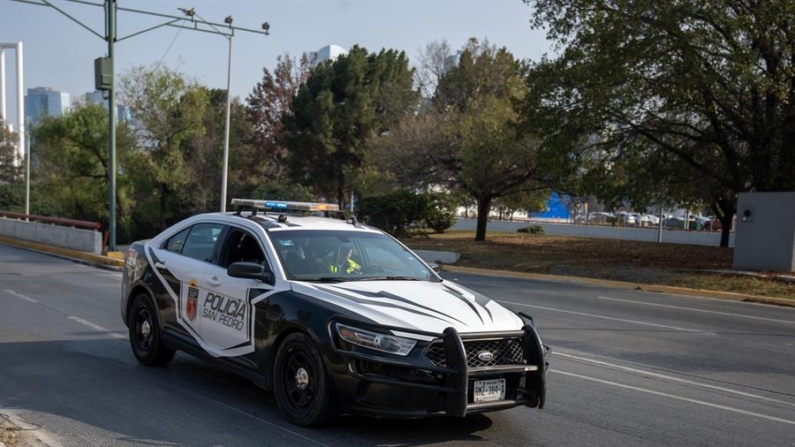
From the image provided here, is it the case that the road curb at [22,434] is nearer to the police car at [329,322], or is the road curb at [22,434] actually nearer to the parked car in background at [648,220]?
the police car at [329,322]

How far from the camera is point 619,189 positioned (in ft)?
84.0

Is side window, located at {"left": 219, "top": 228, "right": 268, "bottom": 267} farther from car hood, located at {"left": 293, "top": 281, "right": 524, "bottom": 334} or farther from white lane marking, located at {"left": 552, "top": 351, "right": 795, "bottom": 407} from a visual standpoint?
white lane marking, located at {"left": 552, "top": 351, "right": 795, "bottom": 407}

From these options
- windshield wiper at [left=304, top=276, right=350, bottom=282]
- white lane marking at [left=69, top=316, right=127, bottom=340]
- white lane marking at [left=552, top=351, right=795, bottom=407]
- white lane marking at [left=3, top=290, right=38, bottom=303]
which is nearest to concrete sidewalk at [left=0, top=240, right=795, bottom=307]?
white lane marking at [left=3, top=290, right=38, bottom=303]

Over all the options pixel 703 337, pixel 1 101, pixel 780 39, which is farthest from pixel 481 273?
pixel 1 101

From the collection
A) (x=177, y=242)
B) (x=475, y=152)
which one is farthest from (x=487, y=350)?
(x=475, y=152)

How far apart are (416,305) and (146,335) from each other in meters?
3.69

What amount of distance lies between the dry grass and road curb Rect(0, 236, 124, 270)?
11.2 meters

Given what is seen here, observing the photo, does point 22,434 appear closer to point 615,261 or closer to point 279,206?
point 279,206

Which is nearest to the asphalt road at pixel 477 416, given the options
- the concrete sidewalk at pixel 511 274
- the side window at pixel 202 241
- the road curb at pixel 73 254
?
the side window at pixel 202 241

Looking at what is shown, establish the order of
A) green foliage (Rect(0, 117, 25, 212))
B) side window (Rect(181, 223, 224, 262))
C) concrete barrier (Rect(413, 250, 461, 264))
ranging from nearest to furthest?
side window (Rect(181, 223, 224, 262)), concrete barrier (Rect(413, 250, 461, 264)), green foliage (Rect(0, 117, 25, 212))

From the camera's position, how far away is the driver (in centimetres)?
666

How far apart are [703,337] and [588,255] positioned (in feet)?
50.5

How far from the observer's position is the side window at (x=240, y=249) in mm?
7000

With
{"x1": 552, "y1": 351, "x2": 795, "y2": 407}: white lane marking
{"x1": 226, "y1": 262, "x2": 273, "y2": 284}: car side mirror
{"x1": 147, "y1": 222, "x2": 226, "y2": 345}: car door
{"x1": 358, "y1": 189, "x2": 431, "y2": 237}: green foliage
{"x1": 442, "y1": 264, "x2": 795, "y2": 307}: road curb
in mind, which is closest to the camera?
{"x1": 226, "y1": 262, "x2": 273, "y2": 284}: car side mirror
